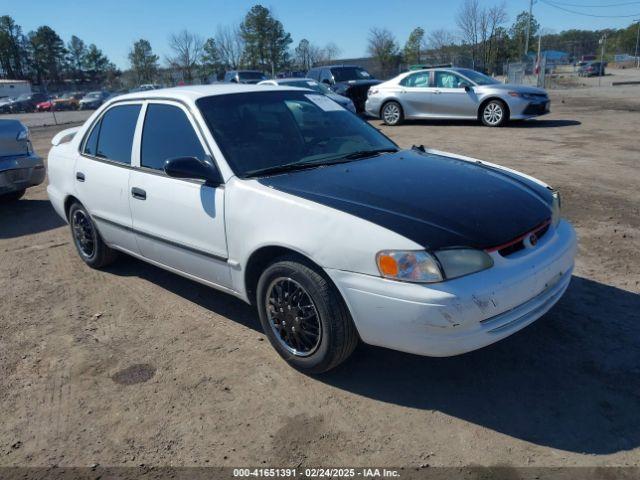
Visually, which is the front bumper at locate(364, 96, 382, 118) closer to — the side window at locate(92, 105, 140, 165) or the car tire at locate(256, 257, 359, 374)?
the side window at locate(92, 105, 140, 165)

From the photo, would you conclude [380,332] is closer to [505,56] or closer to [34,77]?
[505,56]

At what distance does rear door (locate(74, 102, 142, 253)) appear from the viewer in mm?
4344

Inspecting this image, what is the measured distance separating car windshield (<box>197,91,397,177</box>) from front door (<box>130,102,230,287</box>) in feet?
Answer: 0.68

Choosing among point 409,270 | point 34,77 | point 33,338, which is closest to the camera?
point 409,270

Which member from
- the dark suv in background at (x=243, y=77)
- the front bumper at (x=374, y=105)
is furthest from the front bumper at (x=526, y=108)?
the dark suv in background at (x=243, y=77)

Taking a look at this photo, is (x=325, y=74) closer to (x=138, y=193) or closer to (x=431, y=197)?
(x=138, y=193)

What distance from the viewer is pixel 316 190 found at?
10.4 ft

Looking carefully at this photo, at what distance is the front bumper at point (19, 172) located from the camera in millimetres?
7266

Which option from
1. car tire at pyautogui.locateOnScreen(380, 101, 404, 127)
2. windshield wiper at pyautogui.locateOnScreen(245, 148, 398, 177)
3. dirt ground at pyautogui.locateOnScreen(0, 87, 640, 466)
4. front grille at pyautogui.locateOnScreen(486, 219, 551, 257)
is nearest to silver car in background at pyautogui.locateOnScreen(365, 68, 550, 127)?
car tire at pyautogui.locateOnScreen(380, 101, 404, 127)

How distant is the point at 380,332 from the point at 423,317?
27cm

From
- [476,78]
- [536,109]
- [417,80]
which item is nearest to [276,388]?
[536,109]

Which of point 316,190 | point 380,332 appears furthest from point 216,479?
point 316,190

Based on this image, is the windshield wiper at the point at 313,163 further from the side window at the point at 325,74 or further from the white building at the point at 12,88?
the white building at the point at 12,88

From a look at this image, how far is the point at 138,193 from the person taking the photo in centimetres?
410
